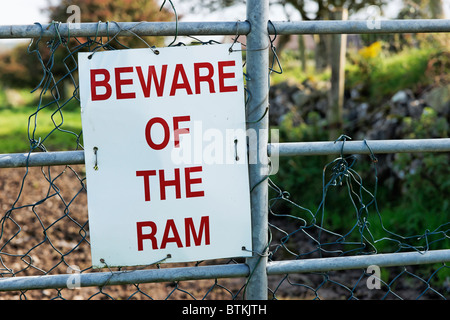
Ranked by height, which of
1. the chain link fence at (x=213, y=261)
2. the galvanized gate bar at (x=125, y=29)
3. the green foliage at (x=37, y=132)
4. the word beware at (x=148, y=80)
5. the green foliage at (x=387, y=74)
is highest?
the green foliage at (x=387, y=74)

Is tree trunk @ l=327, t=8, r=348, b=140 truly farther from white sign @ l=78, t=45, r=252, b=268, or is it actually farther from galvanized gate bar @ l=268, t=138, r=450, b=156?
white sign @ l=78, t=45, r=252, b=268

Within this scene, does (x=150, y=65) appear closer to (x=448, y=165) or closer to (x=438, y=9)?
(x=448, y=165)

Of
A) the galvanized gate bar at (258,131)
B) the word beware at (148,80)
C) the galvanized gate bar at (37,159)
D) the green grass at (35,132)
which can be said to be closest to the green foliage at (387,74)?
the green grass at (35,132)


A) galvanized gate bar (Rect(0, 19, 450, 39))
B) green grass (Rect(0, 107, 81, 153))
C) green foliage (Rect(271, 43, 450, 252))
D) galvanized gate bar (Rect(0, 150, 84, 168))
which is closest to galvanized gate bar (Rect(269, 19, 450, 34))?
galvanized gate bar (Rect(0, 19, 450, 39))

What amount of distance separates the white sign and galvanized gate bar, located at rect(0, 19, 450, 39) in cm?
6

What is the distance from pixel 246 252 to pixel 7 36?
1051mm

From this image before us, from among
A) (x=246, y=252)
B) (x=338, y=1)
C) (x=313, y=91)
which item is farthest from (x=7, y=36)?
(x=338, y=1)

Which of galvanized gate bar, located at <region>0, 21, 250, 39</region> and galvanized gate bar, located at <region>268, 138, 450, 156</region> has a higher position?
galvanized gate bar, located at <region>0, 21, 250, 39</region>

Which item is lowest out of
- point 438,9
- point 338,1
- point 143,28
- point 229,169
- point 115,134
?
point 229,169

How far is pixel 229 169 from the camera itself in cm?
165

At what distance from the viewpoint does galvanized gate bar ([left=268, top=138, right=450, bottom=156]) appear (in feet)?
5.50

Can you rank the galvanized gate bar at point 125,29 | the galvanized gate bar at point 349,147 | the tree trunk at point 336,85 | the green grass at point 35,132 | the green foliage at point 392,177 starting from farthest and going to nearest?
1. the green grass at point 35,132
2. the tree trunk at point 336,85
3. the green foliage at point 392,177
4. the galvanized gate bar at point 349,147
5. the galvanized gate bar at point 125,29

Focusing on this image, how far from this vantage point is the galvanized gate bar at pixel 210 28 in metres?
1.56

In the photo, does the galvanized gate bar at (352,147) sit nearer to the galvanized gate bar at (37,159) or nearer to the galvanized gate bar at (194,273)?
the galvanized gate bar at (194,273)
